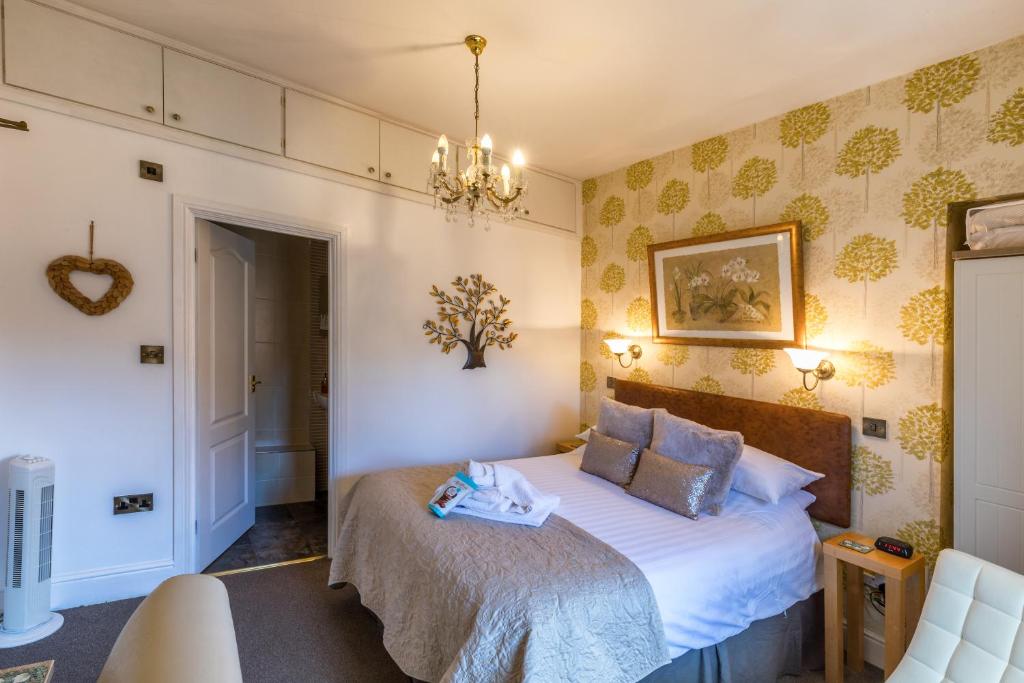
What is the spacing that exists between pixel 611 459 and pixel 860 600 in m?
1.33

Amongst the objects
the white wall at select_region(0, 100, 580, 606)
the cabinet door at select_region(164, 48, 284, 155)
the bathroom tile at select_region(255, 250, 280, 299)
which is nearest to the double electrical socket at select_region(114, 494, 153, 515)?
the white wall at select_region(0, 100, 580, 606)

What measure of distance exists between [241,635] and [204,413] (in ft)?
4.10

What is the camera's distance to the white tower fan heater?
2.14m

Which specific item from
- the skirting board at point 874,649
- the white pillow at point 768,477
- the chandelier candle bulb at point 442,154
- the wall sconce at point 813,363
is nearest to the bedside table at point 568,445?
the white pillow at point 768,477

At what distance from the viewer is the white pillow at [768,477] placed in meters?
2.46

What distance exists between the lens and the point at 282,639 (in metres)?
2.35

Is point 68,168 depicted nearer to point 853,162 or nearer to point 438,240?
point 438,240

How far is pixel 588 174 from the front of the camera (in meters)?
4.26

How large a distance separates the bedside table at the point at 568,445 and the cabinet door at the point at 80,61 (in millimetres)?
3409

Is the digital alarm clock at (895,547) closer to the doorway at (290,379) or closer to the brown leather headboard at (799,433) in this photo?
the brown leather headboard at (799,433)

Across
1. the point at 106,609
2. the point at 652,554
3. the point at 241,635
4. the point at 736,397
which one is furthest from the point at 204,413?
the point at 736,397

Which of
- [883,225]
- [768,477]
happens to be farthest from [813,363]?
[883,225]

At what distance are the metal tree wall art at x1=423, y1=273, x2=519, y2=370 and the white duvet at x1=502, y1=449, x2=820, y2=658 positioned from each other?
141 centimetres

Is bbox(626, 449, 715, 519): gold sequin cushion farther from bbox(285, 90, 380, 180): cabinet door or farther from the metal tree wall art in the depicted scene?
bbox(285, 90, 380, 180): cabinet door
